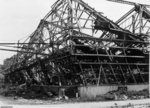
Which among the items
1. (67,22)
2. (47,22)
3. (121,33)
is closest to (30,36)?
(47,22)

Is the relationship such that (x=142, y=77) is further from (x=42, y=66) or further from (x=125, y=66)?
(x=42, y=66)

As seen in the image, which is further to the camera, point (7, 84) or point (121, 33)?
point (7, 84)

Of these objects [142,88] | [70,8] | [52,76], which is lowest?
[142,88]

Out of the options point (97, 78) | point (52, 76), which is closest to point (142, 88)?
point (97, 78)

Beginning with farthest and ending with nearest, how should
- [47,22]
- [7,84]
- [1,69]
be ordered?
[1,69] < [7,84] < [47,22]

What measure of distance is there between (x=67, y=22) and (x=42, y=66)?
7.28m

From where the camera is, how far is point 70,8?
62.6 feet

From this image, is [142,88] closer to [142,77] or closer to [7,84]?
[142,77]

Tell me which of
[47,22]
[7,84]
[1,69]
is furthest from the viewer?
[1,69]

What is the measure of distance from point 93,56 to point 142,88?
534cm

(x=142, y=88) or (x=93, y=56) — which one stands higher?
(x=93, y=56)

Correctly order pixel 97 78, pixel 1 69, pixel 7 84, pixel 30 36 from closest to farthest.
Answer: pixel 97 78
pixel 30 36
pixel 7 84
pixel 1 69

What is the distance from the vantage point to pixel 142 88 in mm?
20875

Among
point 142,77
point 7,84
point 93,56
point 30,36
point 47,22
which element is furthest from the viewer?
point 7,84
